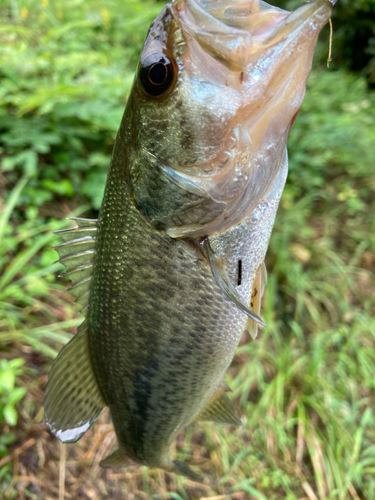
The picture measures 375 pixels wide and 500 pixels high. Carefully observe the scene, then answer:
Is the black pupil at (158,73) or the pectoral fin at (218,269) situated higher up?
the black pupil at (158,73)

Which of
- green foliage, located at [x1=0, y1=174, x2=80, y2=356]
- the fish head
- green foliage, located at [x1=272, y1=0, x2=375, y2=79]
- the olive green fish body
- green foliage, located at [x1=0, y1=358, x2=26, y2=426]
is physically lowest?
green foliage, located at [x1=0, y1=358, x2=26, y2=426]

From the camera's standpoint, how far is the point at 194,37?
611mm

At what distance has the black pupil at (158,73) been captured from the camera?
0.63m

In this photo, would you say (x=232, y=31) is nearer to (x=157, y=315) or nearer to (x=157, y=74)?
(x=157, y=74)

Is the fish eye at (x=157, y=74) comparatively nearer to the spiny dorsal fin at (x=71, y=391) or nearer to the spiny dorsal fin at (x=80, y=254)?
the spiny dorsal fin at (x=80, y=254)

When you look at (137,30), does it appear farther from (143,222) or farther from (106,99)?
(143,222)

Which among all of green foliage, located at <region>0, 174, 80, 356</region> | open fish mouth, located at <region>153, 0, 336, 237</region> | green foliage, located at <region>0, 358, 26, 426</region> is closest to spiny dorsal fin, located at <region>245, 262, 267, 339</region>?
open fish mouth, located at <region>153, 0, 336, 237</region>

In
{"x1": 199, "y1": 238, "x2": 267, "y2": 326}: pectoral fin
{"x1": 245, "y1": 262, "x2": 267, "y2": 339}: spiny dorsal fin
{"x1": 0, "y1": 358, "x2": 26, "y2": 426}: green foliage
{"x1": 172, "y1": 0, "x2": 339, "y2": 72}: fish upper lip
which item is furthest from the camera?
{"x1": 0, "y1": 358, "x2": 26, "y2": 426}: green foliage

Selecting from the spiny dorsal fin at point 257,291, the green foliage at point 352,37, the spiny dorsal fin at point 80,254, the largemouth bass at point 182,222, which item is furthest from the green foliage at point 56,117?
the green foliage at point 352,37

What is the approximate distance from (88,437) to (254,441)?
104 centimetres

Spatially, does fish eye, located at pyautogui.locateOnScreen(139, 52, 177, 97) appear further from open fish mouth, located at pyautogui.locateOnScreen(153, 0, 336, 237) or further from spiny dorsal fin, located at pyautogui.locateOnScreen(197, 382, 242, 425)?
spiny dorsal fin, located at pyautogui.locateOnScreen(197, 382, 242, 425)

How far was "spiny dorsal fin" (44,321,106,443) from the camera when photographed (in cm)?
96

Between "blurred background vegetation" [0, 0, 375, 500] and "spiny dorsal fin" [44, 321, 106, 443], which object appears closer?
"spiny dorsal fin" [44, 321, 106, 443]

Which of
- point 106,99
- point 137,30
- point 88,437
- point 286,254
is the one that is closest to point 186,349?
point 88,437
